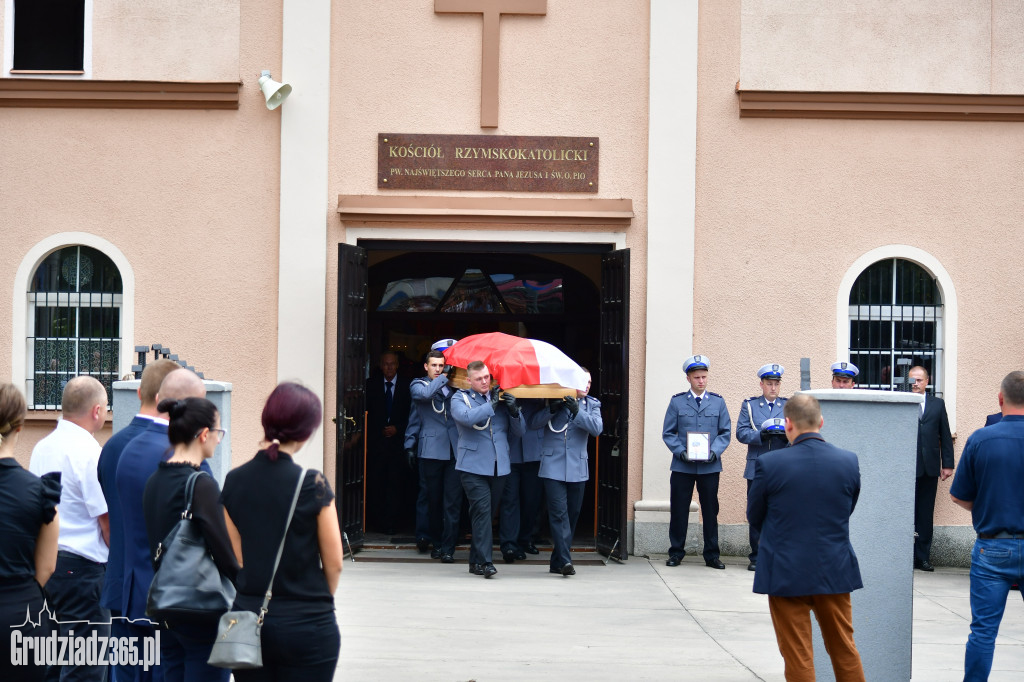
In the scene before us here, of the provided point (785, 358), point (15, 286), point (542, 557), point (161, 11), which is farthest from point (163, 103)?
point (785, 358)

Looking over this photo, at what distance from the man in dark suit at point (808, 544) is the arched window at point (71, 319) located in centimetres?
778

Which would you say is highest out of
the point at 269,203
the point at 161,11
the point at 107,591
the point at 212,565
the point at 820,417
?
the point at 161,11

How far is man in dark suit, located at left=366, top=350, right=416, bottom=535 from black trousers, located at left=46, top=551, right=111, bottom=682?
6.87m

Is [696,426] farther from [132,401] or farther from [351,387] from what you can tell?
[132,401]

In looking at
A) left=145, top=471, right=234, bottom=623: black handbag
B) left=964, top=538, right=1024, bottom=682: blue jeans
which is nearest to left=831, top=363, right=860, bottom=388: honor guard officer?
left=964, top=538, right=1024, bottom=682: blue jeans

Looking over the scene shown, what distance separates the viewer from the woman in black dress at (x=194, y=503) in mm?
4184

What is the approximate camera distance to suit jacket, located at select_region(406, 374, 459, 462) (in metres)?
10.7

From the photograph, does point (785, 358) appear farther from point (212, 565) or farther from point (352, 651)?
point (212, 565)

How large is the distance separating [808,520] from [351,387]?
246 inches

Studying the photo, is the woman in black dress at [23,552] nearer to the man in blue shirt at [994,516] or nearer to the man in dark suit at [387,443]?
the man in blue shirt at [994,516]

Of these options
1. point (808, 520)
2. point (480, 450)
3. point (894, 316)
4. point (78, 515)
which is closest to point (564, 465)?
point (480, 450)

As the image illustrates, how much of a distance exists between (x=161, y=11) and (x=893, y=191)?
25.2ft

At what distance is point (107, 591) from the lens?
5246 mm
